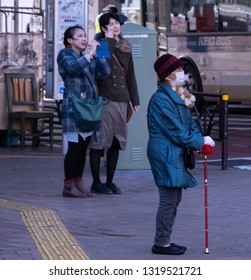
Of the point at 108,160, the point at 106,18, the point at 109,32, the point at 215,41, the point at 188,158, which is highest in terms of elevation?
the point at 106,18

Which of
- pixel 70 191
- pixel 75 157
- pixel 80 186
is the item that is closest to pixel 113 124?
pixel 75 157

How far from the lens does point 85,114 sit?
11.9 metres

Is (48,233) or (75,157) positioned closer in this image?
(48,233)

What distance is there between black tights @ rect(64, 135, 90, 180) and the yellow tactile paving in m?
0.67

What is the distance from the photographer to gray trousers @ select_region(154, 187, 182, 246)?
9023 mm

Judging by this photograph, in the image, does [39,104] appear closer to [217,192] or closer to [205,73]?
[217,192]

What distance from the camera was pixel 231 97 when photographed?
25.7 meters

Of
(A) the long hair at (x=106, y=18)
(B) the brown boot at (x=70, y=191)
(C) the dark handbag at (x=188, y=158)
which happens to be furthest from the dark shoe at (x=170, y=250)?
(A) the long hair at (x=106, y=18)

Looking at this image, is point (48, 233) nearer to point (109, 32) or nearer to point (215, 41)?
point (109, 32)

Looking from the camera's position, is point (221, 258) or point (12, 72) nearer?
point (221, 258)

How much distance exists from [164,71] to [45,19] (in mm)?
9625

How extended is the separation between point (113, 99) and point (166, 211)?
361cm

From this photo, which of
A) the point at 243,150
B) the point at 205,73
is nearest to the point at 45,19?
the point at 243,150

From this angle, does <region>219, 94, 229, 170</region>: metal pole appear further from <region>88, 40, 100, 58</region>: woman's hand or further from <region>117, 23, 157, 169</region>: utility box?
<region>88, 40, 100, 58</region>: woman's hand
